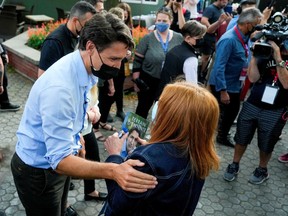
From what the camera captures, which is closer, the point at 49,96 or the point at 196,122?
the point at 196,122

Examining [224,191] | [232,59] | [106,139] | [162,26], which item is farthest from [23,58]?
[106,139]

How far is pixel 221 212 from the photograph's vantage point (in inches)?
132

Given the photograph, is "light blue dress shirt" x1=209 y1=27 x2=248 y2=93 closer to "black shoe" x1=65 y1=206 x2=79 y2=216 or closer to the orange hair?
"black shoe" x1=65 y1=206 x2=79 y2=216

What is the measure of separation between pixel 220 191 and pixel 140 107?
1.61m

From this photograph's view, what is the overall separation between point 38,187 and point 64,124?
595 millimetres

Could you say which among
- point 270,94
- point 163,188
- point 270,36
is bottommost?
point 270,94

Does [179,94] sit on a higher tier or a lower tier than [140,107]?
higher

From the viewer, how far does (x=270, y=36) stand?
3131 mm

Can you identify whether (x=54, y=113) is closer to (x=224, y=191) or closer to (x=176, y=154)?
(x=176, y=154)

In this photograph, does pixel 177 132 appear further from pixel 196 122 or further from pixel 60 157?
pixel 60 157

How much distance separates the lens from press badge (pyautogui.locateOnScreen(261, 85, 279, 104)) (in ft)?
10.6

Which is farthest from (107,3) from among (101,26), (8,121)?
(101,26)

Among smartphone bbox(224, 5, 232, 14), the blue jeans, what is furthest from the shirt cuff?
smartphone bbox(224, 5, 232, 14)

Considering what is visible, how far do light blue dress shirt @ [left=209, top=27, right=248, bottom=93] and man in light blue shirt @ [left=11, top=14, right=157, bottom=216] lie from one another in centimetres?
233
